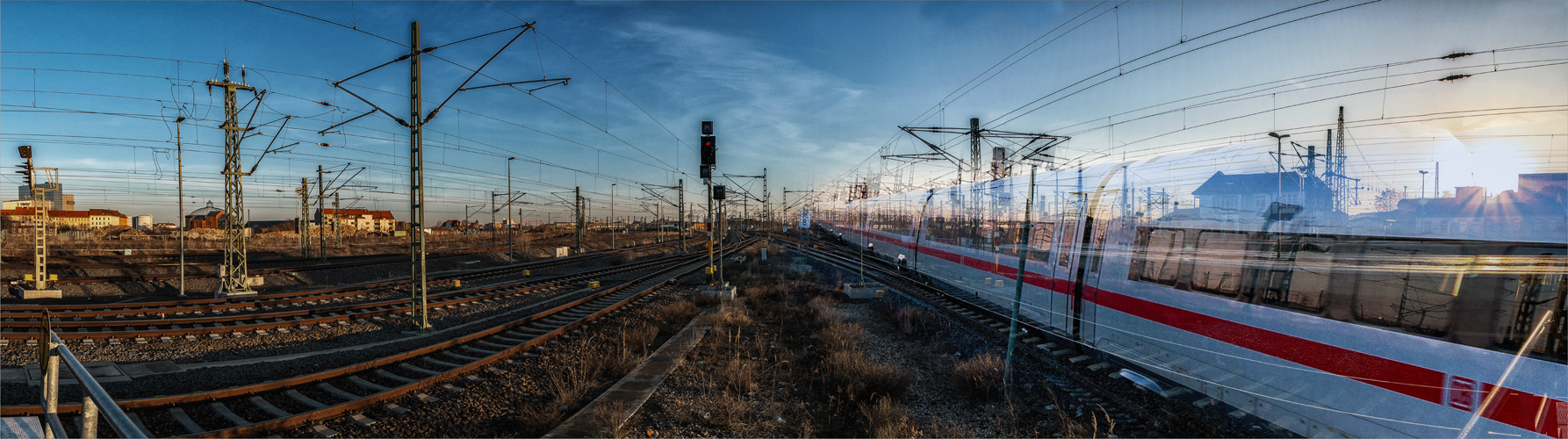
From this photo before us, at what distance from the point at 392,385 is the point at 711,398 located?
4493 millimetres

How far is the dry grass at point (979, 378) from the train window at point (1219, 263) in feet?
10.1

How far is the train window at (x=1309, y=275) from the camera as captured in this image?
4887 mm

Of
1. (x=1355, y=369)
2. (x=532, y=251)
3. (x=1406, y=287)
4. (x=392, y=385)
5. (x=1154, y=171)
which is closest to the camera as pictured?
(x=1406, y=287)

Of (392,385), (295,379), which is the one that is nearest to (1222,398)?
(392,385)

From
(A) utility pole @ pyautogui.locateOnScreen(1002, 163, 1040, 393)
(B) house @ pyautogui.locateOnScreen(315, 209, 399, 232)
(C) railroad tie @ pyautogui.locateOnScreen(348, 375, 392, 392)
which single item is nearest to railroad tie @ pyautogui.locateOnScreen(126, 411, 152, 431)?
(C) railroad tie @ pyautogui.locateOnScreen(348, 375, 392, 392)

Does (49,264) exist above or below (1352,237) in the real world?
below

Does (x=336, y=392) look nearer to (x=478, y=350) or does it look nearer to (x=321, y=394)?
(x=321, y=394)

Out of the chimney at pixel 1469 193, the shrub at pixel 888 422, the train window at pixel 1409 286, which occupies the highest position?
the chimney at pixel 1469 193

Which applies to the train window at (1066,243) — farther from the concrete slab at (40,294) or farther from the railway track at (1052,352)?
the concrete slab at (40,294)

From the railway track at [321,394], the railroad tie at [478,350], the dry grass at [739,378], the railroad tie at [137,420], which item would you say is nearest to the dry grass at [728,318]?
the dry grass at [739,378]

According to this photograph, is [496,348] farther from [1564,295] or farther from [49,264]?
[49,264]

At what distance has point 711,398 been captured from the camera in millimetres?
7691

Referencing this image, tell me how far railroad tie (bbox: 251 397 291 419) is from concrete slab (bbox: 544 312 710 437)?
3.20m

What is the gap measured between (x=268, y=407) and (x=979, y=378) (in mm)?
9352
